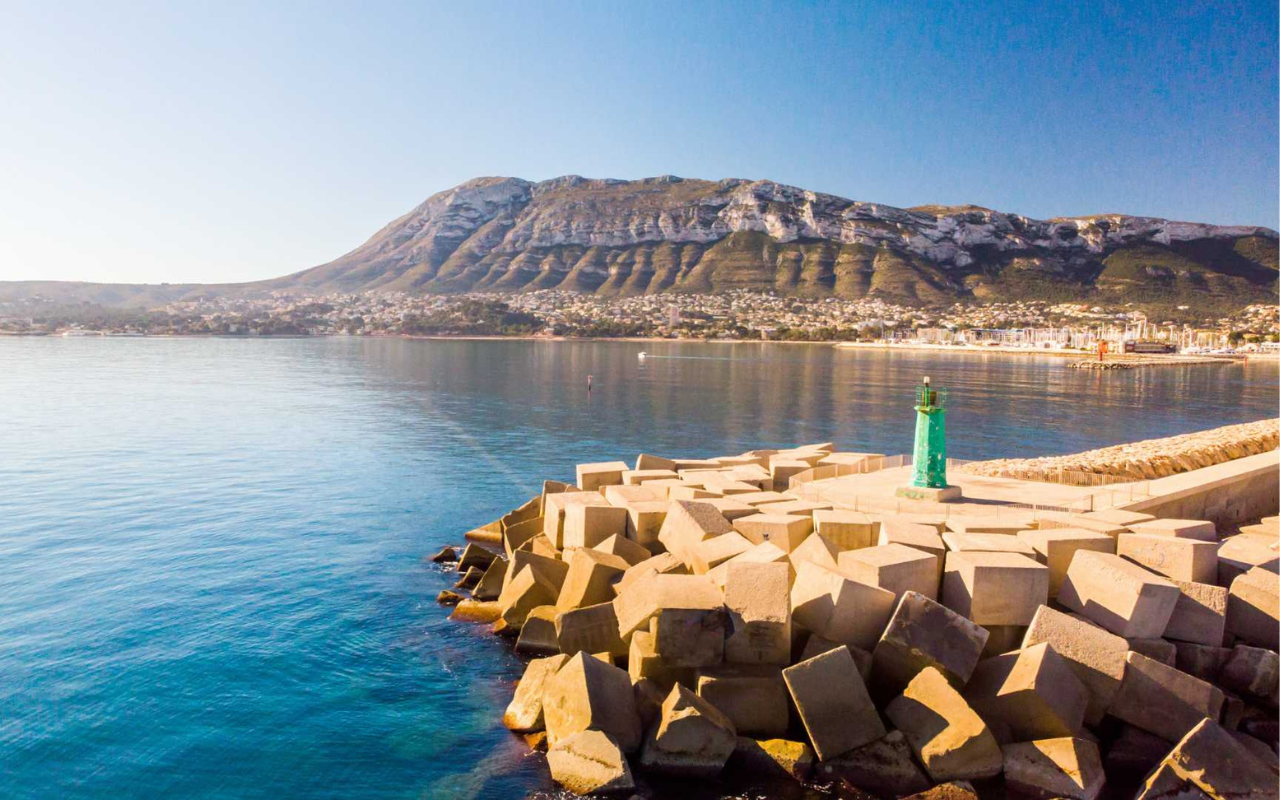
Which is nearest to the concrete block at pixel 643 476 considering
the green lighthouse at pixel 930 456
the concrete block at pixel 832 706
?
the green lighthouse at pixel 930 456

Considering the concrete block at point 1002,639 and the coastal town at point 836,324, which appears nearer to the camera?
the concrete block at point 1002,639

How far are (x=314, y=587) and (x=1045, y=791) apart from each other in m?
12.7

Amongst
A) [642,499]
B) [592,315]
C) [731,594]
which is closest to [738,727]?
[731,594]

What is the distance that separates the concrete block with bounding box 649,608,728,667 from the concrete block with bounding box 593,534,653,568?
3.66m

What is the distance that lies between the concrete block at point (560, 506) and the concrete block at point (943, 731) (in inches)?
270

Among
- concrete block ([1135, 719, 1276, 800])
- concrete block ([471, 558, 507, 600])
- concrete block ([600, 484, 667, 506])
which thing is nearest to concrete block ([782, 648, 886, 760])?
concrete block ([1135, 719, 1276, 800])

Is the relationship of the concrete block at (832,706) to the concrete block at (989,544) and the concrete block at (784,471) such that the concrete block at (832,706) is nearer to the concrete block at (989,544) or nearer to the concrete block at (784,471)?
the concrete block at (989,544)

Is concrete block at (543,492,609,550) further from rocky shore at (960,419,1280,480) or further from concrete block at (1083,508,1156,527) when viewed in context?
rocky shore at (960,419,1280,480)

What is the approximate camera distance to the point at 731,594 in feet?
33.1

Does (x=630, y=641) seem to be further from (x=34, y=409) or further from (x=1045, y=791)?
(x=34, y=409)

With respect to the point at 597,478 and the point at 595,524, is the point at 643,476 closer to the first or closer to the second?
the point at 597,478

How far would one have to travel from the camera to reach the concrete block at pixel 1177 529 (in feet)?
42.0

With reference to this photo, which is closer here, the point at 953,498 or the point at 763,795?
the point at 763,795

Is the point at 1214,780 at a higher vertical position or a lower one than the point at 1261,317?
lower
